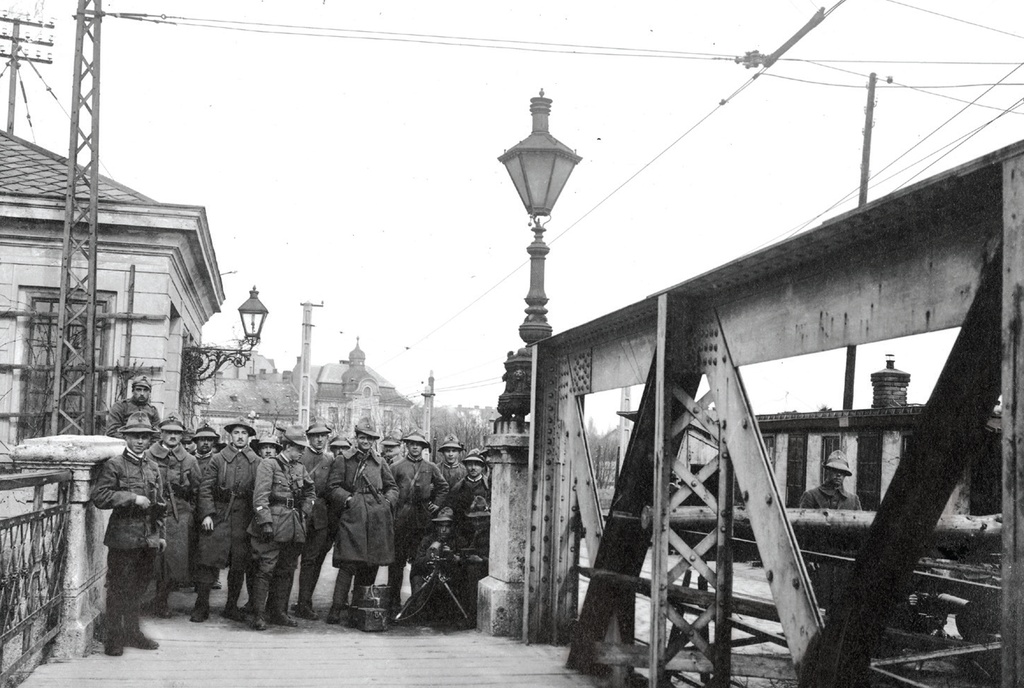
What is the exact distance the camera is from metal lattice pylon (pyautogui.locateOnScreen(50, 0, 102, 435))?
14570mm

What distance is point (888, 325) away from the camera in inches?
155

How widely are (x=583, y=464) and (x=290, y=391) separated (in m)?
78.7

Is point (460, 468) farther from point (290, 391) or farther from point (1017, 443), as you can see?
point (290, 391)

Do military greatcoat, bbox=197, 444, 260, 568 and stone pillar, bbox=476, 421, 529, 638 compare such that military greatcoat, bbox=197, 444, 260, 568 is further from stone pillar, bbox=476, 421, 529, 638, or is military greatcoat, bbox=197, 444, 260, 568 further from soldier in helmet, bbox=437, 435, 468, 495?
stone pillar, bbox=476, 421, 529, 638

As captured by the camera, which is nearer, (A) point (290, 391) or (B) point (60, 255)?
(B) point (60, 255)

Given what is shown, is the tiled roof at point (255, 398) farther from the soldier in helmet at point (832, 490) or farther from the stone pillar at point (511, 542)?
the stone pillar at point (511, 542)

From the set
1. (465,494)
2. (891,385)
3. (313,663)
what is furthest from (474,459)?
(891,385)

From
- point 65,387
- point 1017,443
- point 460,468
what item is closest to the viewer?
point 1017,443

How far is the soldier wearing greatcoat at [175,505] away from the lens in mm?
10234

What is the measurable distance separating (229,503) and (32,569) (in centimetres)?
423

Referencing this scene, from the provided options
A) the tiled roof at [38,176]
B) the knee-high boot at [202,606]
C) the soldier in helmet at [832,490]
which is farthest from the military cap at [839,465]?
the tiled roof at [38,176]

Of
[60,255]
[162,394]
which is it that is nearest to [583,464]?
[162,394]

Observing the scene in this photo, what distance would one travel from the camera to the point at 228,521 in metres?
10.7

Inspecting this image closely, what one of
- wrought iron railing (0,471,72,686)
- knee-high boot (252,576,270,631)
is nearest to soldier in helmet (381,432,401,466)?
knee-high boot (252,576,270,631)
